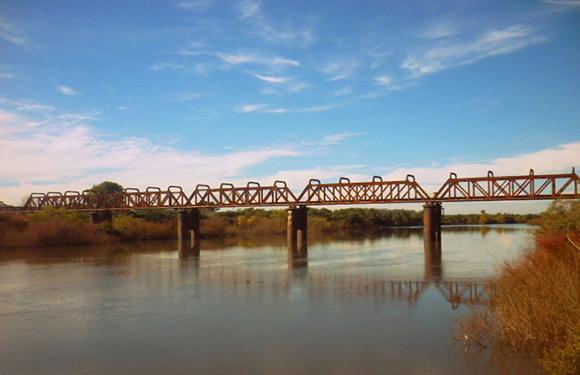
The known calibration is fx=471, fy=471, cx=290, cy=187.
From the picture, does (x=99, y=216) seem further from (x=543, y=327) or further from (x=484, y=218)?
(x=484, y=218)

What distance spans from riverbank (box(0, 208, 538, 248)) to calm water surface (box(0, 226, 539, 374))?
70.3ft

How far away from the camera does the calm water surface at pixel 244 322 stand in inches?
358

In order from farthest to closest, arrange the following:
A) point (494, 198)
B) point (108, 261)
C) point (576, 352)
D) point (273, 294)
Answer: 1. point (494, 198)
2. point (108, 261)
3. point (273, 294)
4. point (576, 352)

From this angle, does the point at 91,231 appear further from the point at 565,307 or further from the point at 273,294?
the point at 565,307

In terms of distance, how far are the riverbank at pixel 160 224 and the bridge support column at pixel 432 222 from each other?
1043 inches

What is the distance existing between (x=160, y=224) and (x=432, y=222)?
33.4 m

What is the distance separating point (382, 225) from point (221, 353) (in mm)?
86749

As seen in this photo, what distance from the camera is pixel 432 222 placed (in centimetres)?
4425

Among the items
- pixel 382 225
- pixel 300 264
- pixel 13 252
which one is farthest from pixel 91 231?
pixel 382 225

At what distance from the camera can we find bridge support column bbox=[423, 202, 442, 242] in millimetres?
43594

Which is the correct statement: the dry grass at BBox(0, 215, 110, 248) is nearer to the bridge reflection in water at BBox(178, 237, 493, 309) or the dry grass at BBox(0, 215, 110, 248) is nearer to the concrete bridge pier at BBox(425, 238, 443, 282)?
the bridge reflection in water at BBox(178, 237, 493, 309)

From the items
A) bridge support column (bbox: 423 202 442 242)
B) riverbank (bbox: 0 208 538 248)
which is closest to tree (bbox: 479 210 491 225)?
riverbank (bbox: 0 208 538 248)

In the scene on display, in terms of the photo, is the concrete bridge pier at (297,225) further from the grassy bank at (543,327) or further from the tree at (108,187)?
the tree at (108,187)

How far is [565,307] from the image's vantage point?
345 inches
